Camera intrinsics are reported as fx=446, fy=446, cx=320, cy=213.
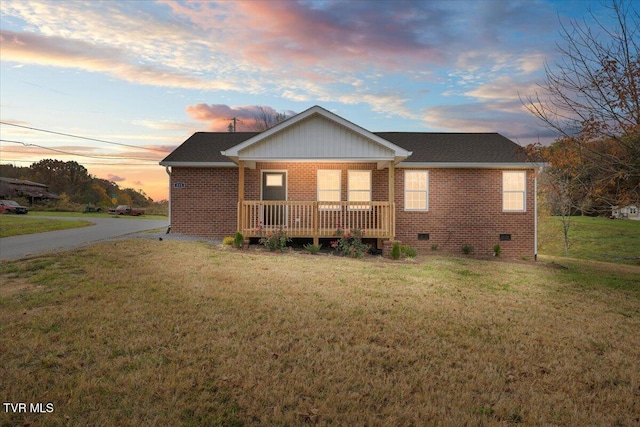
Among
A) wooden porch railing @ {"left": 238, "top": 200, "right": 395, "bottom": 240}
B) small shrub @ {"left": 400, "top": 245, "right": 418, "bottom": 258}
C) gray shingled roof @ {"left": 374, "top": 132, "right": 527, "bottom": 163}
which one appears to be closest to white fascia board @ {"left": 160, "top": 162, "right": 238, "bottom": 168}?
wooden porch railing @ {"left": 238, "top": 200, "right": 395, "bottom": 240}

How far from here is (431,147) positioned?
1912 centimetres

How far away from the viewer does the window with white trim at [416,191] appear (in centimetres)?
1781

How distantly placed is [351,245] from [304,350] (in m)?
9.38

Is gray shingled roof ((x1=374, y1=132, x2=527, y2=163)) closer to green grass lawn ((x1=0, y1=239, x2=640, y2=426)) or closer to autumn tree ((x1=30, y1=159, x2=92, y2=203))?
green grass lawn ((x1=0, y1=239, x2=640, y2=426))

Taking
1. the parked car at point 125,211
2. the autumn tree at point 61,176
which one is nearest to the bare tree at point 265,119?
the parked car at point 125,211

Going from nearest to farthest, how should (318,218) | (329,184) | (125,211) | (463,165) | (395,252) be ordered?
(395,252) → (318,218) → (463,165) → (329,184) → (125,211)

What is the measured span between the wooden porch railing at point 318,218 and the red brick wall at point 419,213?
0.97 metres

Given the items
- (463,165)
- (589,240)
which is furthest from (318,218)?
(589,240)

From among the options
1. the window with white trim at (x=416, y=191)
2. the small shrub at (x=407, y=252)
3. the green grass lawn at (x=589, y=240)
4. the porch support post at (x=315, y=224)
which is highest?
the window with white trim at (x=416, y=191)

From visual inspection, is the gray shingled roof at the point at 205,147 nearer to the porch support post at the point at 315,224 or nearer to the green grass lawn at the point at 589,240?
the porch support post at the point at 315,224

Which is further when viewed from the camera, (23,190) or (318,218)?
(23,190)

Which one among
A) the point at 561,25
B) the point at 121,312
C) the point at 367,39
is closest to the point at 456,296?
the point at 121,312

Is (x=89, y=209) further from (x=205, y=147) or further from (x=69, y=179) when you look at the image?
(x=205, y=147)

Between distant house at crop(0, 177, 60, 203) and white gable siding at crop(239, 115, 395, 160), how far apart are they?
4711 centimetres
